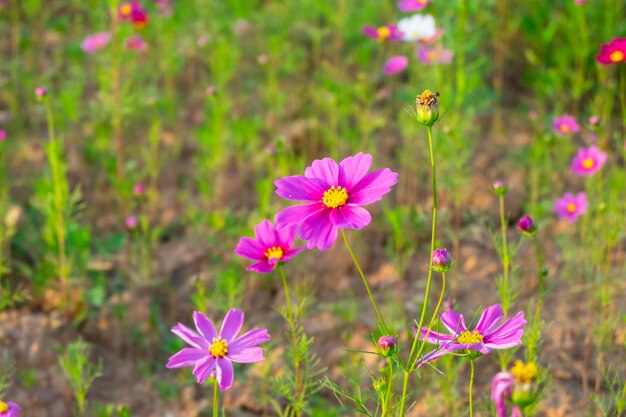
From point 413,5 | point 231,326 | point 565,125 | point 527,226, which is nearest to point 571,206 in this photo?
point 565,125

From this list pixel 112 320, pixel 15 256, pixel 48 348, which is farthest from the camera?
pixel 15 256

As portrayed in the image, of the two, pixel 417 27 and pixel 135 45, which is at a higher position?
pixel 417 27

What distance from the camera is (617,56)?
2.45 metres

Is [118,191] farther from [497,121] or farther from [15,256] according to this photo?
[497,121]

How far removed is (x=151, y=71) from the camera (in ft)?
12.0

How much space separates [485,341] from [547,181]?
176cm

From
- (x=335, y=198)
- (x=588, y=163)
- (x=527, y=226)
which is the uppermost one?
(x=335, y=198)

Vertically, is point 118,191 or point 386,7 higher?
point 386,7

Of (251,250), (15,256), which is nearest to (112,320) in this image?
(15,256)

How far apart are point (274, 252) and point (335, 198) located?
358mm

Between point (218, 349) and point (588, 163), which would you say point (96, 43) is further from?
point (218, 349)

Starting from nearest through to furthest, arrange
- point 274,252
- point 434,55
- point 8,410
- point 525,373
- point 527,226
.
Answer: point 525,373
point 8,410
point 527,226
point 274,252
point 434,55

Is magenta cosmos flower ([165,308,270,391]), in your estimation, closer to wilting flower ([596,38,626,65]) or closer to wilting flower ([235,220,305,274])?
wilting flower ([235,220,305,274])

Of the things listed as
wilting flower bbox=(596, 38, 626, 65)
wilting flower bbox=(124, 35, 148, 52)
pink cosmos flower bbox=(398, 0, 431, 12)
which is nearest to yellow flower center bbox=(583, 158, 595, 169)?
wilting flower bbox=(596, 38, 626, 65)
